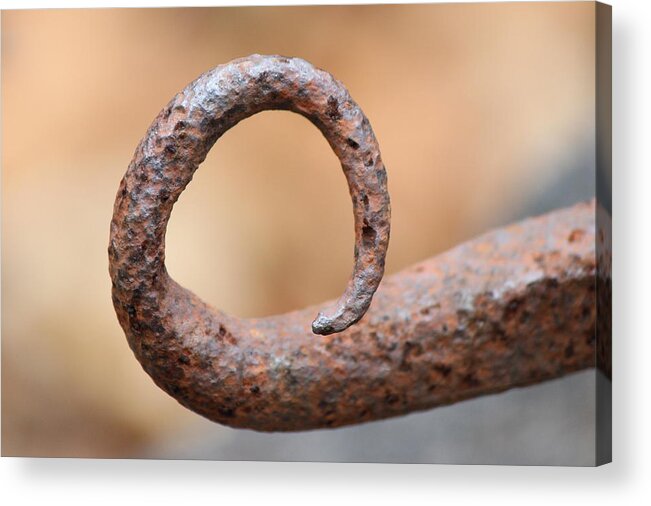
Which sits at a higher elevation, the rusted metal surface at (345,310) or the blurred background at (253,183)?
the blurred background at (253,183)

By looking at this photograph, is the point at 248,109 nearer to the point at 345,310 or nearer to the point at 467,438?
the point at 345,310

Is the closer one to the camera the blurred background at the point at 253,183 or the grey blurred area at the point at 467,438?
the grey blurred area at the point at 467,438

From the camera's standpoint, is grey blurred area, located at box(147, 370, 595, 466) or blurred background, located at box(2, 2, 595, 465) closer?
grey blurred area, located at box(147, 370, 595, 466)

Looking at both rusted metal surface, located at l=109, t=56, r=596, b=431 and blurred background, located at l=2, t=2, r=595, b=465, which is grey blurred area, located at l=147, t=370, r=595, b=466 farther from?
rusted metal surface, located at l=109, t=56, r=596, b=431

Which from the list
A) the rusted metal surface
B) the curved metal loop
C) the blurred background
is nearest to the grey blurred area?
the blurred background

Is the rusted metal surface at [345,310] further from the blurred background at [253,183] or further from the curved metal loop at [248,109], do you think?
the blurred background at [253,183]

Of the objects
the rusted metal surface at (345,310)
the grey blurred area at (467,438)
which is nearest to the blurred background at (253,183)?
the grey blurred area at (467,438)

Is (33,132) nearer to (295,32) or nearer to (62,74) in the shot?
(62,74)

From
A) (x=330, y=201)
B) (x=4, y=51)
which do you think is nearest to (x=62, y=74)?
(x=4, y=51)
